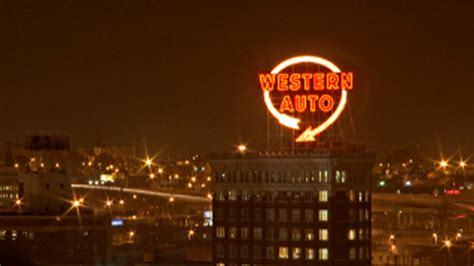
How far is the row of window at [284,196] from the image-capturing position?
389 feet

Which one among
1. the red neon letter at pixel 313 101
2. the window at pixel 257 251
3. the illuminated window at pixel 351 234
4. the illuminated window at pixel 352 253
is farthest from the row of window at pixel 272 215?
the red neon letter at pixel 313 101

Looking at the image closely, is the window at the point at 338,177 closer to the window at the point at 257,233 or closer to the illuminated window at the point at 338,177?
the illuminated window at the point at 338,177

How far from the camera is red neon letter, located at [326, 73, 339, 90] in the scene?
120m

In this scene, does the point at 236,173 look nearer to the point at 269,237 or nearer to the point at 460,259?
the point at 269,237

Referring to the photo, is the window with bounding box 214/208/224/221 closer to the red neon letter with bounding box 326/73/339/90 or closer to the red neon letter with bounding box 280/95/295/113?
the red neon letter with bounding box 280/95/295/113

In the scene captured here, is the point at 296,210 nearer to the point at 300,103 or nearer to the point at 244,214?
the point at 244,214

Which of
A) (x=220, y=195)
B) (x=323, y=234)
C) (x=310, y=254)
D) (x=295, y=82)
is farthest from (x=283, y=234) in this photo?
(x=295, y=82)

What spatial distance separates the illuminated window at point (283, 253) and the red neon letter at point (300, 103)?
1162cm

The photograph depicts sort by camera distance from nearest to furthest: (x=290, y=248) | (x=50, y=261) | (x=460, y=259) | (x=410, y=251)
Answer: (x=290, y=248) < (x=50, y=261) < (x=460, y=259) < (x=410, y=251)

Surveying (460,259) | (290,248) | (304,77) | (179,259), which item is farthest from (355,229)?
(460,259)

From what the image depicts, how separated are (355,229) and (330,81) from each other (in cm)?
1233

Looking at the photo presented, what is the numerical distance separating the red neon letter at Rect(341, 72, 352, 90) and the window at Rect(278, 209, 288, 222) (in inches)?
443

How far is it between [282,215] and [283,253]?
133 inches

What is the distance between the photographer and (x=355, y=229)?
11875cm
